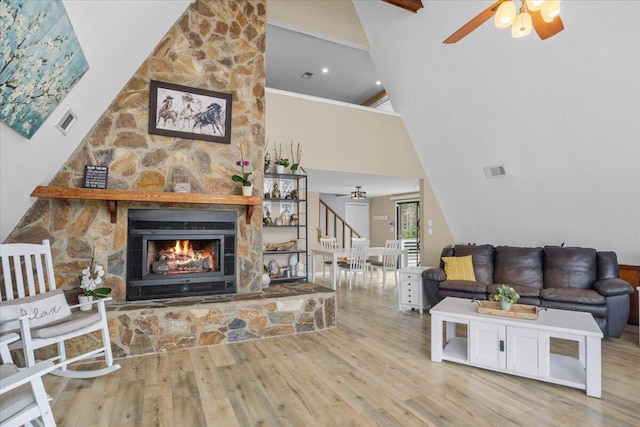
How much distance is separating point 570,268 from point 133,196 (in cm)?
537

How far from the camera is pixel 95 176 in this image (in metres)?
3.67

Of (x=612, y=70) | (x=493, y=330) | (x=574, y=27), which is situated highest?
(x=574, y=27)

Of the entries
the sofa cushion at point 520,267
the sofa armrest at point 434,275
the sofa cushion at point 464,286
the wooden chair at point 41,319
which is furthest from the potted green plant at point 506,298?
the wooden chair at point 41,319

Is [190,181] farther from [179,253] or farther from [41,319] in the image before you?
[41,319]

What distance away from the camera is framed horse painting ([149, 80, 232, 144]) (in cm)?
404

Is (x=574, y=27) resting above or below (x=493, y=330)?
above

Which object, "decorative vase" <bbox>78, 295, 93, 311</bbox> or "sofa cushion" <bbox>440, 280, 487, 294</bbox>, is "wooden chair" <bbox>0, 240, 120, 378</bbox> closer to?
"decorative vase" <bbox>78, 295, 93, 311</bbox>

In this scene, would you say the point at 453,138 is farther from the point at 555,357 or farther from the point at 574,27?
the point at 555,357

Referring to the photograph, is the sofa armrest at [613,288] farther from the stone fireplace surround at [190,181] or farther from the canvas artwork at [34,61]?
the canvas artwork at [34,61]

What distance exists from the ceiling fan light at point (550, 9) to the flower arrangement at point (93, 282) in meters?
4.22

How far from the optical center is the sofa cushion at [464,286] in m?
4.62

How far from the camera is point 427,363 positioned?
3.21m

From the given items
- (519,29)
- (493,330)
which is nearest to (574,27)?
(519,29)

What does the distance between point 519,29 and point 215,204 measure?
3.42 metres
